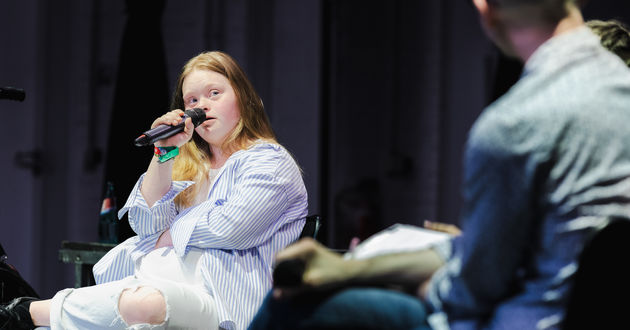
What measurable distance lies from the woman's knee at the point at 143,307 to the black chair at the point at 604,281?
114 cm

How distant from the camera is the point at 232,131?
235 centimetres

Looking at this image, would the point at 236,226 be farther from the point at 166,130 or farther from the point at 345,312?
the point at 345,312

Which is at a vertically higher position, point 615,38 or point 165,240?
point 615,38

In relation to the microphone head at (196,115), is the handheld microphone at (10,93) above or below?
above

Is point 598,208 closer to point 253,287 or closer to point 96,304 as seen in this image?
point 253,287

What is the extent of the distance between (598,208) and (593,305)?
0.46ft

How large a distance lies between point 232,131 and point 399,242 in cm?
117

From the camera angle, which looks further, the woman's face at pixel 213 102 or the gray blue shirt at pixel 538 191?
the woman's face at pixel 213 102

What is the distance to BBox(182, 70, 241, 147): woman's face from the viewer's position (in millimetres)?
2314

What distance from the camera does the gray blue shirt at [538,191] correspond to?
1034mm

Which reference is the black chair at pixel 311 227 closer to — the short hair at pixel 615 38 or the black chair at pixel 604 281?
the short hair at pixel 615 38

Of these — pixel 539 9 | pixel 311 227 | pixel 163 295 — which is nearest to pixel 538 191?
pixel 539 9

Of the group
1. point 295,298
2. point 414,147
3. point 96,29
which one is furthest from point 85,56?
point 295,298

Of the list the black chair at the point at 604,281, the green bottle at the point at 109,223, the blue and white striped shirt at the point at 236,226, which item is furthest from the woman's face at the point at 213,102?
the black chair at the point at 604,281
